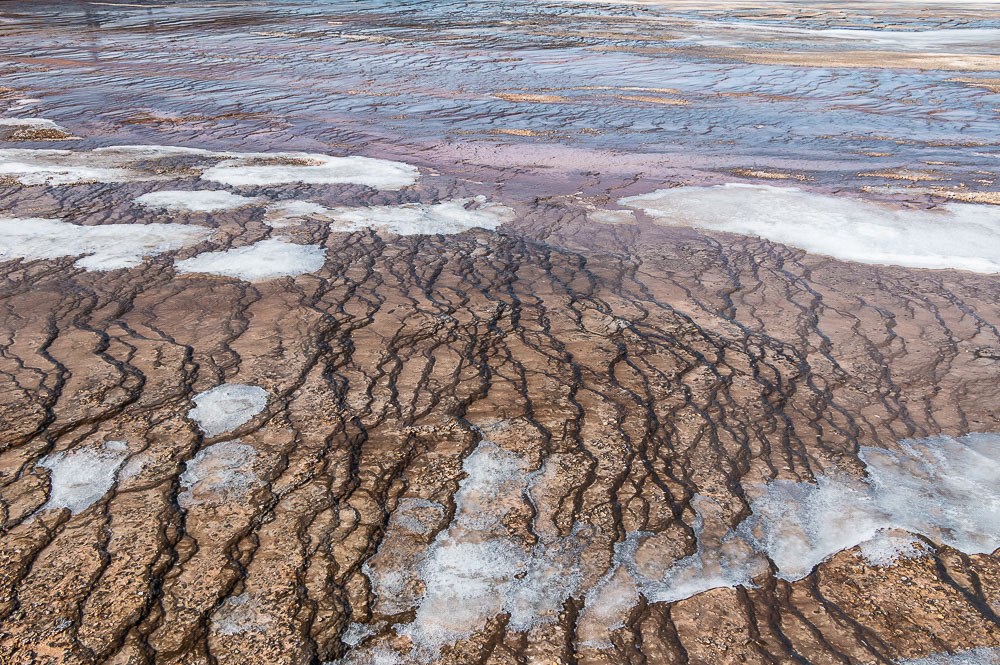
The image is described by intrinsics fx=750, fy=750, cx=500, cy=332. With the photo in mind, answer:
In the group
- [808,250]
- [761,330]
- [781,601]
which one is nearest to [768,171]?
[808,250]

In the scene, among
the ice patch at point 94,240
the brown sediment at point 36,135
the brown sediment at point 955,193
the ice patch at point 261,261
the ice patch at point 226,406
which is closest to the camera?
the ice patch at point 226,406

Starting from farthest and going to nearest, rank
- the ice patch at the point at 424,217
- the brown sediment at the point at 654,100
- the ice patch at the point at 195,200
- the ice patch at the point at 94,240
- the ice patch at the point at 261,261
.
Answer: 1. the brown sediment at the point at 654,100
2. the ice patch at the point at 195,200
3. the ice patch at the point at 424,217
4. the ice patch at the point at 94,240
5. the ice patch at the point at 261,261

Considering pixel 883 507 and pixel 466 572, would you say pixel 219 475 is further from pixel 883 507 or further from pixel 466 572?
pixel 883 507

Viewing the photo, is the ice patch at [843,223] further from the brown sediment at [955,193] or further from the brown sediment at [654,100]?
the brown sediment at [654,100]

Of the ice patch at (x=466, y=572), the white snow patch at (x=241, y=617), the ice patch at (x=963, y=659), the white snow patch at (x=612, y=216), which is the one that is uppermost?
the white snow patch at (x=612, y=216)

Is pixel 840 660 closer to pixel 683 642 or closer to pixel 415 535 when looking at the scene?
pixel 683 642

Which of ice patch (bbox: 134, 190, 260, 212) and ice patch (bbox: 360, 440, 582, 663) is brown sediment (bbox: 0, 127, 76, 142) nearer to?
ice patch (bbox: 134, 190, 260, 212)

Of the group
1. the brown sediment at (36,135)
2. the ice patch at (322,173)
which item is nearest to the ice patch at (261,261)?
the ice patch at (322,173)
